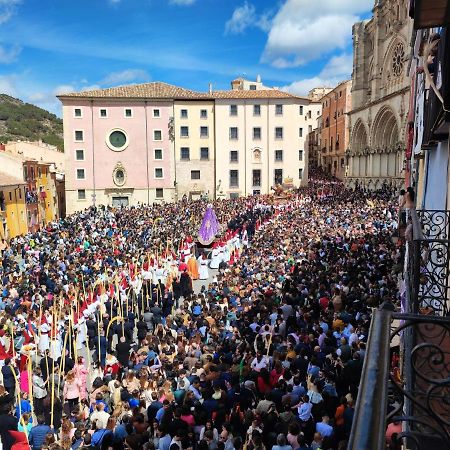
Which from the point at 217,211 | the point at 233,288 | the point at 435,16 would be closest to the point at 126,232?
the point at 217,211

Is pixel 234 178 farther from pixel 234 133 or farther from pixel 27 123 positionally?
pixel 27 123

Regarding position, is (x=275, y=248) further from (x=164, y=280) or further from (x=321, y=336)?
(x=321, y=336)

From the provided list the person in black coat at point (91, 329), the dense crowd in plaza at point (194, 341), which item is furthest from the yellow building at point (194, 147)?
the person in black coat at point (91, 329)

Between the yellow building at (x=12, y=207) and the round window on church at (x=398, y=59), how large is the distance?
33974 mm

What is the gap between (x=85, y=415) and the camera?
8.49 m

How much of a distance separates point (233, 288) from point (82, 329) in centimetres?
514

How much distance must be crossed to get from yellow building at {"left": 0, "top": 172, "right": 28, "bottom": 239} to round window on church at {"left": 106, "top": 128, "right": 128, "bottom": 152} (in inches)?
424

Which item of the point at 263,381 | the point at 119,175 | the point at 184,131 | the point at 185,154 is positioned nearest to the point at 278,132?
the point at 184,131

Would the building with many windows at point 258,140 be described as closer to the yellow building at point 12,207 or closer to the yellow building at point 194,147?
the yellow building at point 194,147

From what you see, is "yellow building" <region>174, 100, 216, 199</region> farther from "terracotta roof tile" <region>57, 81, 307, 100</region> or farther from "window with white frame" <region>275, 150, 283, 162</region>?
"window with white frame" <region>275, 150, 283, 162</region>

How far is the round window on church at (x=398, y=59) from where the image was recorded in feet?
130

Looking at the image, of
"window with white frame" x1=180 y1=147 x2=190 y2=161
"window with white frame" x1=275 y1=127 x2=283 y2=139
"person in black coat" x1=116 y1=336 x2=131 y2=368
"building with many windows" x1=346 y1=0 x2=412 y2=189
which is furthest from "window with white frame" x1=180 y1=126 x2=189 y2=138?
"person in black coat" x1=116 y1=336 x2=131 y2=368

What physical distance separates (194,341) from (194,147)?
39.9 m

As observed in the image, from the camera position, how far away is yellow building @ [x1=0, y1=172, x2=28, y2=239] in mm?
35169
